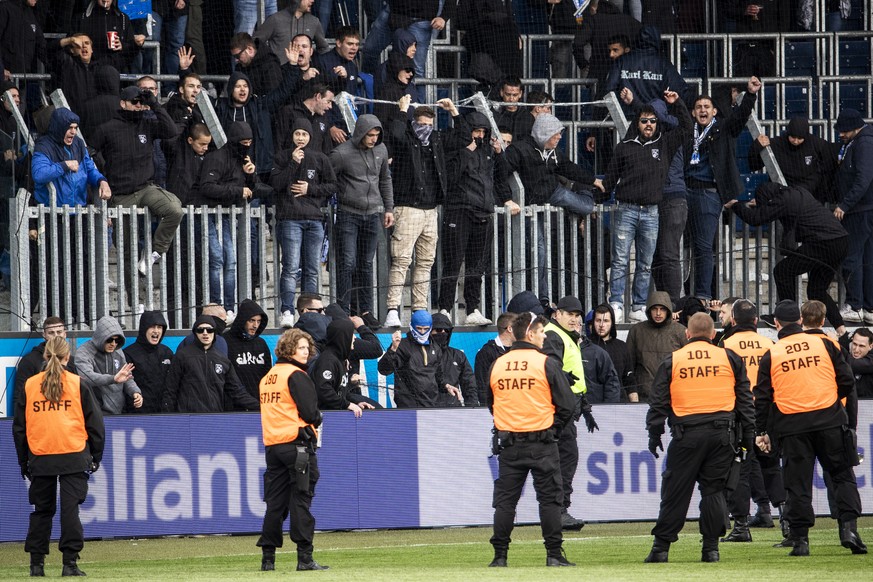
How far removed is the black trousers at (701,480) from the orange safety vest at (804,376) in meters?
0.72

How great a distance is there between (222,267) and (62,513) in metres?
4.89

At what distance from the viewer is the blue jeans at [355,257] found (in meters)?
15.6

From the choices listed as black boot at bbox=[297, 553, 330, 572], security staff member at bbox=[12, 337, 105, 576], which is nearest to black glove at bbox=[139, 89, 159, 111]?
security staff member at bbox=[12, 337, 105, 576]

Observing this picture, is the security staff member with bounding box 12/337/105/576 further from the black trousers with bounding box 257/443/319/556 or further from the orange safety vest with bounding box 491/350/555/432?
the orange safety vest with bounding box 491/350/555/432

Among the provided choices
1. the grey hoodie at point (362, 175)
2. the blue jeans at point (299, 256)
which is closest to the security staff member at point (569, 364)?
the grey hoodie at point (362, 175)

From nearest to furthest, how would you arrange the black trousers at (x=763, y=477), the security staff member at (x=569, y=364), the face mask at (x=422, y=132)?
the black trousers at (x=763, y=477)
the security staff member at (x=569, y=364)
the face mask at (x=422, y=132)

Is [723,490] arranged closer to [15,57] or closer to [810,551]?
[810,551]

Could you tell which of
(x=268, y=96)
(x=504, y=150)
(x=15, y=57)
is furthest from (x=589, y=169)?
(x=15, y=57)

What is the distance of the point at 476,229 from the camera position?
16.1 metres

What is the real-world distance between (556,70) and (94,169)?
22.5 feet

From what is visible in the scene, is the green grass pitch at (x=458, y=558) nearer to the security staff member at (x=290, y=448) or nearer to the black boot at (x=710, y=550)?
the black boot at (x=710, y=550)

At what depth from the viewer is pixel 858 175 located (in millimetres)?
17000

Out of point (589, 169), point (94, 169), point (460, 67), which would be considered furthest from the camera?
point (460, 67)

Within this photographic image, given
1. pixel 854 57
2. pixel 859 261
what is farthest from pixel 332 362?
pixel 854 57
